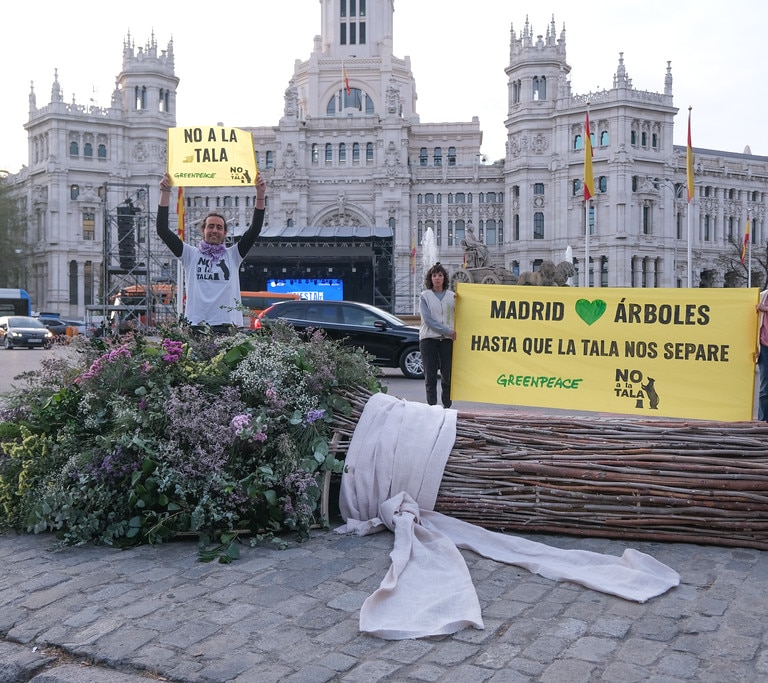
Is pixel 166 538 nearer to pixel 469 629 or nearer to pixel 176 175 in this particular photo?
pixel 469 629

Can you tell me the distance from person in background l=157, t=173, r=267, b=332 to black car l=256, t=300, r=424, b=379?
855cm

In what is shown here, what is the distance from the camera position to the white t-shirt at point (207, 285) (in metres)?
6.44

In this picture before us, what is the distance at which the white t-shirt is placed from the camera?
644 cm

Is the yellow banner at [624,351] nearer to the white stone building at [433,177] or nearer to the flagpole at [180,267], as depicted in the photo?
the flagpole at [180,267]

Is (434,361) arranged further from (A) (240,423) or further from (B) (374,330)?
(B) (374,330)

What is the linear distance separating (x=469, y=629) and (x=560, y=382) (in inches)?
115

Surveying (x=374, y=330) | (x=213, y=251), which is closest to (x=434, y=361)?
(x=213, y=251)

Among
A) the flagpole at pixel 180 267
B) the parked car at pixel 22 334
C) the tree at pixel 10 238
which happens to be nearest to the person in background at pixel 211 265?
the flagpole at pixel 180 267

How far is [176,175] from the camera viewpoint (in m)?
11.0

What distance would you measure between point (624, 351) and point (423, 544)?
2388mm

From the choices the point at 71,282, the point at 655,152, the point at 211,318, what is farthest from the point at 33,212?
the point at 211,318

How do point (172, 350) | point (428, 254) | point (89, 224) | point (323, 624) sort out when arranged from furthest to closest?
point (89, 224)
point (428, 254)
point (172, 350)
point (323, 624)

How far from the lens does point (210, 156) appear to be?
10.9 m

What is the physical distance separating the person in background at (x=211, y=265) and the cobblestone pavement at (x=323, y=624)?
2706 mm
